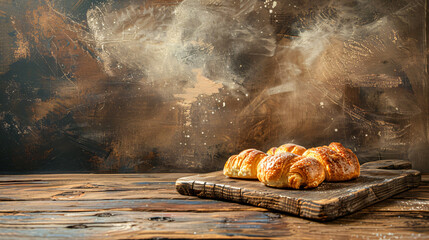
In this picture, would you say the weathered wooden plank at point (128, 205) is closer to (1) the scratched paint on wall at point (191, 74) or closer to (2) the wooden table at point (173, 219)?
(2) the wooden table at point (173, 219)

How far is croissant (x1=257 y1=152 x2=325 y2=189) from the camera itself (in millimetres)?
1153

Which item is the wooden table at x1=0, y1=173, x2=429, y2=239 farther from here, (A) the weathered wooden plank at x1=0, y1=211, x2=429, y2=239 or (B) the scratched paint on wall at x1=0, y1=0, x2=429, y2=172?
(B) the scratched paint on wall at x1=0, y1=0, x2=429, y2=172

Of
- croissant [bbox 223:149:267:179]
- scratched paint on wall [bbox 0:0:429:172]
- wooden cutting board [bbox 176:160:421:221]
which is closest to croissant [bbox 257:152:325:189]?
wooden cutting board [bbox 176:160:421:221]

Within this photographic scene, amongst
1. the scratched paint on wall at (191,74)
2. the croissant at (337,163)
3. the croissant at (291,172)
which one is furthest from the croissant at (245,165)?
the scratched paint on wall at (191,74)

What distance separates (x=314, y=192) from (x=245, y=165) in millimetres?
385

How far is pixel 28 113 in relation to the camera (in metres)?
2.26

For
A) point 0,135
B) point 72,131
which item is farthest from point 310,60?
point 0,135

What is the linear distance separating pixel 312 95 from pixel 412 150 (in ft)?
2.78

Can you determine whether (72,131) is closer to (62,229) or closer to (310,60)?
(62,229)

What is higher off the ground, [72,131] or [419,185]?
[72,131]

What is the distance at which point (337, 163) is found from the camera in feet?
4.38

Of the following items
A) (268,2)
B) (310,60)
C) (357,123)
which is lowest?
(357,123)

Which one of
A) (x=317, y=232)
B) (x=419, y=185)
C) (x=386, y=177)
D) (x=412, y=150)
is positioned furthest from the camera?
(x=412, y=150)

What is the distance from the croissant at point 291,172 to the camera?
1.15 m
